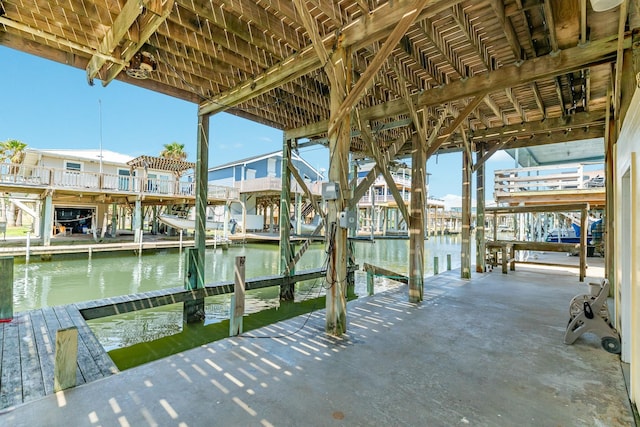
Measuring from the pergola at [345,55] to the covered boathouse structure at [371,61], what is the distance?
0.7 inches

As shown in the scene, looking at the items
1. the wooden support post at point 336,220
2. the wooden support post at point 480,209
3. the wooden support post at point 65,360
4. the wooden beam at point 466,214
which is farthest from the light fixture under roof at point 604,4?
the wooden support post at point 480,209

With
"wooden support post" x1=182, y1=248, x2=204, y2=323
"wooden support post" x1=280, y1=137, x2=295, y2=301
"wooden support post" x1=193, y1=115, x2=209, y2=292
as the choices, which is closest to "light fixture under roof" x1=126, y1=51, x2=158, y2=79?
"wooden support post" x1=193, y1=115, x2=209, y2=292

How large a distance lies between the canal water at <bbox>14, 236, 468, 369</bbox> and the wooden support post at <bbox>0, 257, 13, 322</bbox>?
4.11 ft

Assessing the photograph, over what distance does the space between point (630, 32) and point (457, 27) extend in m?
1.73

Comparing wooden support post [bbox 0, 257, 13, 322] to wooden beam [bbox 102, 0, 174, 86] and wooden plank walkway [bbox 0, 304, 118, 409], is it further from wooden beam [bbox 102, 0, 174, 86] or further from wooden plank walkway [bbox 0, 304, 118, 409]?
wooden beam [bbox 102, 0, 174, 86]

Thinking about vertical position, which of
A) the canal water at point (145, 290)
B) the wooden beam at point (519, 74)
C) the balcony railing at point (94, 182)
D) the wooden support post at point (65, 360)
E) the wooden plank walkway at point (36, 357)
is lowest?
the canal water at point (145, 290)

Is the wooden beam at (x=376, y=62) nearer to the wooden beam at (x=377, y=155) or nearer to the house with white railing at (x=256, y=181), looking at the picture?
the wooden beam at (x=377, y=155)

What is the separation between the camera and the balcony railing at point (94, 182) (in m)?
12.1

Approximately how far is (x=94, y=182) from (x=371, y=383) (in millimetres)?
15957

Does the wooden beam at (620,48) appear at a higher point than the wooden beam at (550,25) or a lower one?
lower

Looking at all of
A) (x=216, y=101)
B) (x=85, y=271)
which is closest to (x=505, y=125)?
(x=216, y=101)

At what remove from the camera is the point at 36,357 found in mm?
2926

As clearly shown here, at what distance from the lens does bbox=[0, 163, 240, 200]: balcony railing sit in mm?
12116

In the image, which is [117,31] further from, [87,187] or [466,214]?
[87,187]
